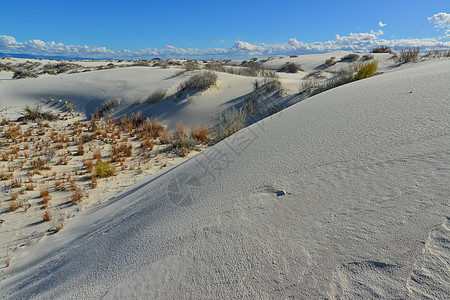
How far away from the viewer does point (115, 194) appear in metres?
4.59

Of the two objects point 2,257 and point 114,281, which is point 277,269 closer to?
point 114,281

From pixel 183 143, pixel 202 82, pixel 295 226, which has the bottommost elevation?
pixel 183 143

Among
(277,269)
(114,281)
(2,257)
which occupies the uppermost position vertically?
(277,269)

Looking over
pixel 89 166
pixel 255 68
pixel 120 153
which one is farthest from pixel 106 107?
pixel 255 68

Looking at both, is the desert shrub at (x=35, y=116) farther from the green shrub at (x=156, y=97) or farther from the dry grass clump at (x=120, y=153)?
the dry grass clump at (x=120, y=153)

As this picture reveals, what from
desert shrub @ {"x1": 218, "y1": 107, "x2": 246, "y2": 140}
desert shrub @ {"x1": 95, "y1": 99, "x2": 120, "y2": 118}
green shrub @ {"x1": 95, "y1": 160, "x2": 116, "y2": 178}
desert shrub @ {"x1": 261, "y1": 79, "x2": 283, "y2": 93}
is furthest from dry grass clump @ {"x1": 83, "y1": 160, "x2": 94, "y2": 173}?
desert shrub @ {"x1": 95, "y1": 99, "x2": 120, "y2": 118}

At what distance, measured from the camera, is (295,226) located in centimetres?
167

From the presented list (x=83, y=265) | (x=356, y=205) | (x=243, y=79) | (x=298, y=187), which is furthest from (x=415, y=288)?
(x=243, y=79)

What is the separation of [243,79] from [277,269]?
10.2 metres

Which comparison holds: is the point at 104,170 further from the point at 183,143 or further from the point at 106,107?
the point at 106,107

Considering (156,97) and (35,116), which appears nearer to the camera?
(35,116)

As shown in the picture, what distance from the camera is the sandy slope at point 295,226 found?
129 centimetres

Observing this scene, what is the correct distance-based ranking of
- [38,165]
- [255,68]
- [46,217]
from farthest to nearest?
[255,68], [38,165], [46,217]

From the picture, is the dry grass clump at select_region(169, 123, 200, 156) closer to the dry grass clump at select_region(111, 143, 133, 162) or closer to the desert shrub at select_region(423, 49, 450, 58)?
the dry grass clump at select_region(111, 143, 133, 162)
